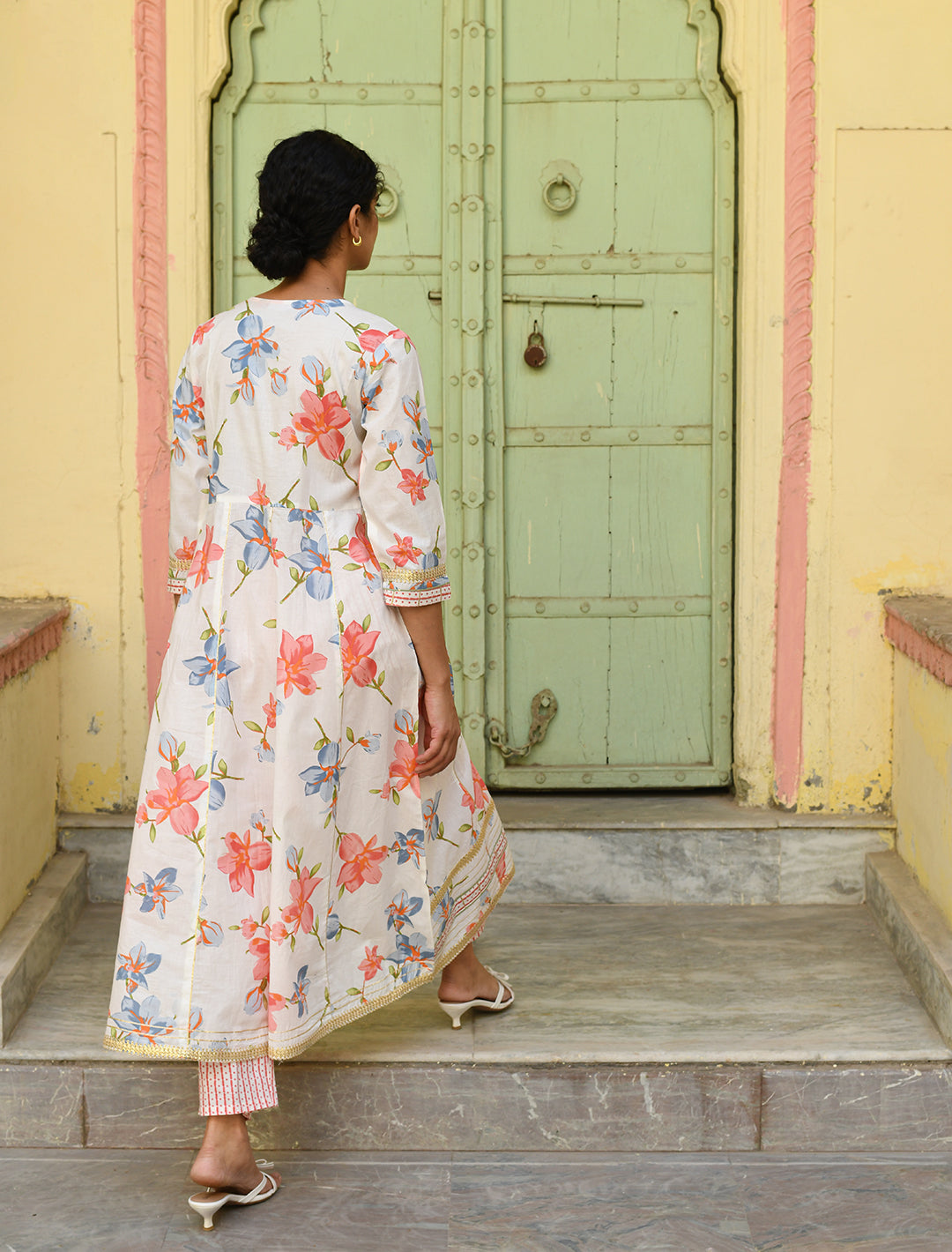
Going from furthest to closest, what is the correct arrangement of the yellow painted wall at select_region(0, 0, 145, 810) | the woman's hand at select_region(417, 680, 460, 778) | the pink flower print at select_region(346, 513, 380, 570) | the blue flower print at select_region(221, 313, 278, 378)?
1. the yellow painted wall at select_region(0, 0, 145, 810)
2. the woman's hand at select_region(417, 680, 460, 778)
3. the pink flower print at select_region(346, 513, 380, 570)
4. the blue flower print at select_region(221, 313, 278, 378)

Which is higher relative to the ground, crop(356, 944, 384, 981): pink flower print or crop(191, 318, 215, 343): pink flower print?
crop(191, 318, 215, 343): pink flower print

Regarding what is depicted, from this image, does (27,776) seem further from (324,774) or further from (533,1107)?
(533,1107)

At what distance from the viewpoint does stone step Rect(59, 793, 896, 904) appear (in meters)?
3.43

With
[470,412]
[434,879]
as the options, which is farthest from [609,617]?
[434,879]

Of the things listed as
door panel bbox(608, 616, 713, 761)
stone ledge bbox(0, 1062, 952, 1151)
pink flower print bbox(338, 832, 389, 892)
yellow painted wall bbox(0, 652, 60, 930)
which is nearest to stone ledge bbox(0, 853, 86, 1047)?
yellow painted wall bbox(0, 652, 60, 930)

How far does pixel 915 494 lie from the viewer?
338 centimetres

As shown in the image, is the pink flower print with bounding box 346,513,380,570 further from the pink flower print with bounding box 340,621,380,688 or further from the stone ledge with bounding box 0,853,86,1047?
the stone ledge with bounding box 0,853,86,1047

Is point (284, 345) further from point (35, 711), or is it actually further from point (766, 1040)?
point (766, 1040)

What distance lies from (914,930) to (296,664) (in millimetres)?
1527

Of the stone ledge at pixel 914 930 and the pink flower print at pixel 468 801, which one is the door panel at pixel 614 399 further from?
the pink flower print at pixel 468 801

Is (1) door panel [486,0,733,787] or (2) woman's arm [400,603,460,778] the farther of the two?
(1) door panel [486,0,733,787]

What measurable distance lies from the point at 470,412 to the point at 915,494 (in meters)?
1.13

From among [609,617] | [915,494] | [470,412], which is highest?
[470,412]

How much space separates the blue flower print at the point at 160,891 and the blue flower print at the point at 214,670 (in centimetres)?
30
